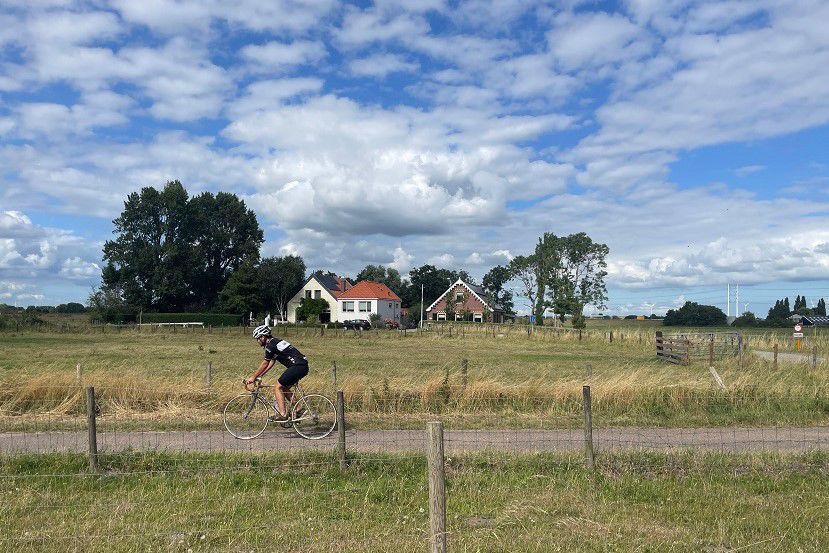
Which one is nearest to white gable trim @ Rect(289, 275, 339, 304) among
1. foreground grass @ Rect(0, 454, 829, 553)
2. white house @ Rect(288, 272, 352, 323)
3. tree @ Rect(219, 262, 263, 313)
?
white house @ Rect(288, 272, 352, 323)

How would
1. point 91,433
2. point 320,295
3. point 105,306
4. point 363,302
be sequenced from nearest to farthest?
point 91,433, point 105,306, point 363,302, point 320,295

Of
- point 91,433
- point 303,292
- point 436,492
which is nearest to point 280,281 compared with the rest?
point 303,292

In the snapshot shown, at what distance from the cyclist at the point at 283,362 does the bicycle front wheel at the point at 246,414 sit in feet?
1.24

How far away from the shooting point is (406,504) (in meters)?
7.34

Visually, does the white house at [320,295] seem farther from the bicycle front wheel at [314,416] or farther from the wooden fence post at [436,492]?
the wooden fence post at [436,492]

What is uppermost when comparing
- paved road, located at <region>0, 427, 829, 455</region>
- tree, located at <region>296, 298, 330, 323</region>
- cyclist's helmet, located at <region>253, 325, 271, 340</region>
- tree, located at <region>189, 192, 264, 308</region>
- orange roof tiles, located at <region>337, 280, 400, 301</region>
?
tree, located at <region>189, 192, 264, 308</region>

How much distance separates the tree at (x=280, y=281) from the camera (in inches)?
3627

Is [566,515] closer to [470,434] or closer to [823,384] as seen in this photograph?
[470,434]

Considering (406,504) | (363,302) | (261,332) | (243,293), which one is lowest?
(406,504)

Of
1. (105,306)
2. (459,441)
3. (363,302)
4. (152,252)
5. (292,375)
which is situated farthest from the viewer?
(363,302)

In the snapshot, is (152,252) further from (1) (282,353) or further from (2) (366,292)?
(1) (282,353)

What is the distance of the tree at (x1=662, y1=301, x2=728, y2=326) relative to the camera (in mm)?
92387

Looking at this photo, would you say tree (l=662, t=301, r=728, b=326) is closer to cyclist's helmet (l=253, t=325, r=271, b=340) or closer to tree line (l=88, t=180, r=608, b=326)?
tree line (l=88, t=180, r=608, b=326)

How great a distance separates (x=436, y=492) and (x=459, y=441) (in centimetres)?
643
